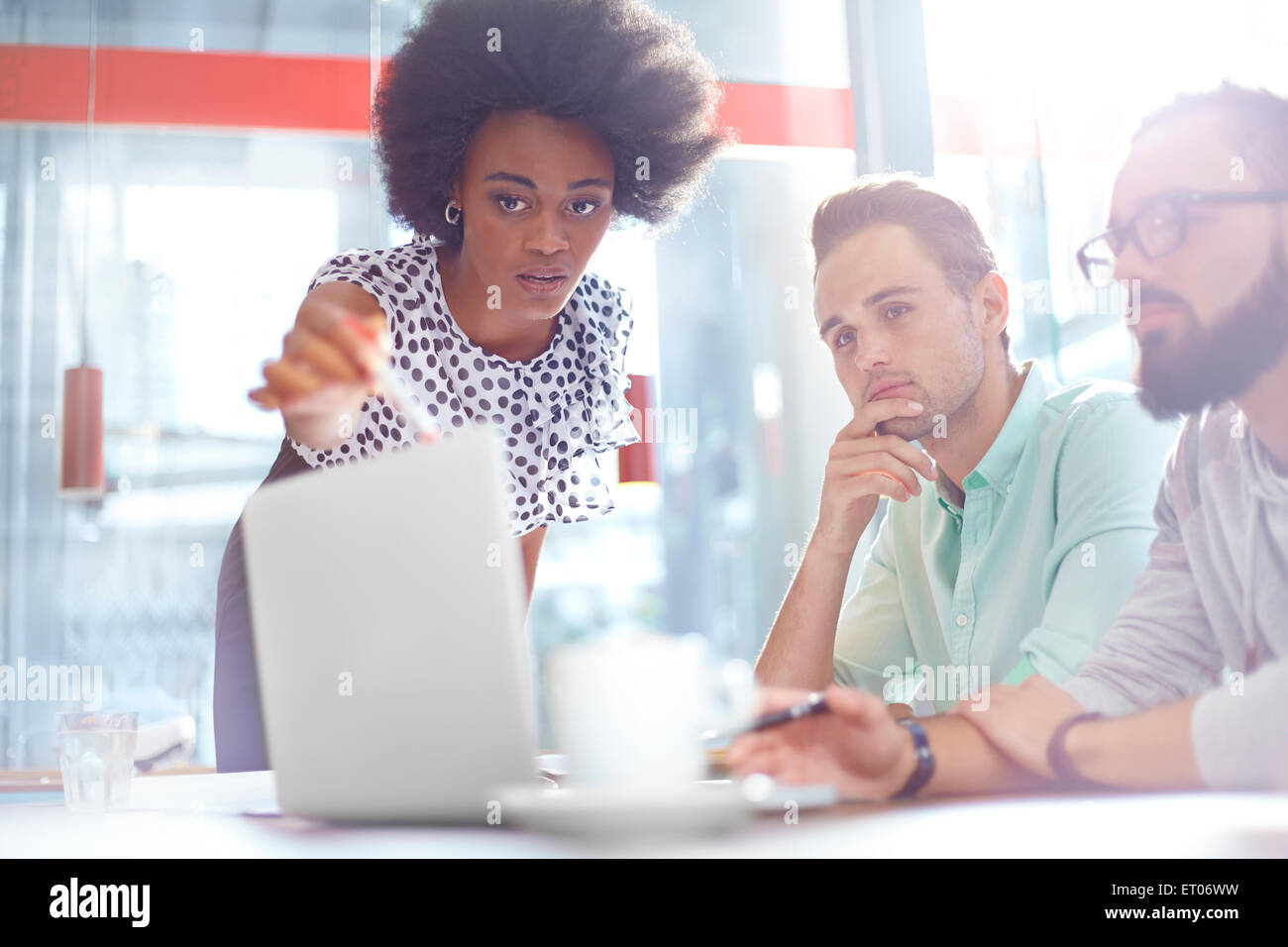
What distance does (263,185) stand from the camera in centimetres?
415

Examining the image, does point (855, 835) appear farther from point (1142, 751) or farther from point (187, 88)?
point (187, 88)

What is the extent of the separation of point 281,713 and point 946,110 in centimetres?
286

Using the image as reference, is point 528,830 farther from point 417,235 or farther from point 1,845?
point 417,235

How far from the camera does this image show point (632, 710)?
1.99 feet

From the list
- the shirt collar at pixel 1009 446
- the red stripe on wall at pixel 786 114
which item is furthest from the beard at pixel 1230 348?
the red stripe on wall at pixel 786 114

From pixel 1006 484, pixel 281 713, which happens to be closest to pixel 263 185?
pixel 1006 484

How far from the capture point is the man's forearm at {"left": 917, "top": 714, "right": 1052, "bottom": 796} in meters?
0.77

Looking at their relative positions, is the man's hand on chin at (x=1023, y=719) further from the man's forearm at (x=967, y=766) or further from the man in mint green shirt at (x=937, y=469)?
the man in mint green shirt at (x=937, y=469)

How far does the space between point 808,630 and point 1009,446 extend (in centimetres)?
39

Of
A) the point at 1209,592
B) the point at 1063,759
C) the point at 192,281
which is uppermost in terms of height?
the point at 192,281

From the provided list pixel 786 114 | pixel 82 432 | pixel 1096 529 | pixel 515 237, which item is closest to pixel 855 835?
pixel 1096 529

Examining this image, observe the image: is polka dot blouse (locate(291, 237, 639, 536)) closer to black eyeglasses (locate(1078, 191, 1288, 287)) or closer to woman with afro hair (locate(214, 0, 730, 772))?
woman with afro hair (locate(214, 0, 730, 772))

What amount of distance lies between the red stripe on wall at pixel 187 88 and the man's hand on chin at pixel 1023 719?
11.5 ft

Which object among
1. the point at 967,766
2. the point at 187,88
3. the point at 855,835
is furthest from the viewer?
the point at 187,88
